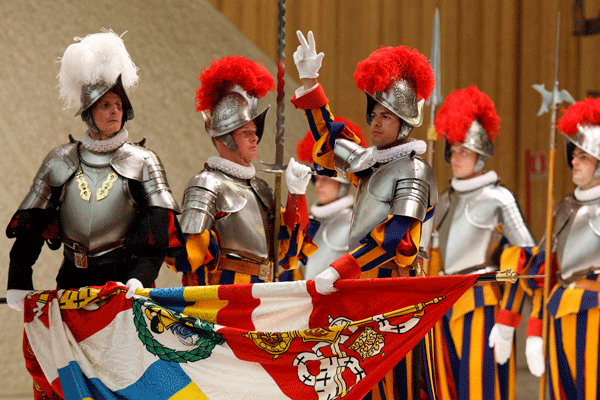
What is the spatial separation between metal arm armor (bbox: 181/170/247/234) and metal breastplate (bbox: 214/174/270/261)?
0.11 feet

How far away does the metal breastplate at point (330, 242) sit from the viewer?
4.52 m

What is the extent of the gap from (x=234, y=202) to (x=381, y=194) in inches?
23.7

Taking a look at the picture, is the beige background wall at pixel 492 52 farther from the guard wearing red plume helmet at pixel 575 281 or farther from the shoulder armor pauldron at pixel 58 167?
the shoulder armor pauldron at pixel 58 167

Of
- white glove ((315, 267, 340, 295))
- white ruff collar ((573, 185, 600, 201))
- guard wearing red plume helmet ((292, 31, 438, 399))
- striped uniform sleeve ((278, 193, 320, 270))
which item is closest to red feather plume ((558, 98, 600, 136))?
white ruff collar ((573, 185, 600, 201))

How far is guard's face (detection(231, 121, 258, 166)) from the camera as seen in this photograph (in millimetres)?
3186

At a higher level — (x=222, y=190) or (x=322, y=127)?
(x=322, y=127)

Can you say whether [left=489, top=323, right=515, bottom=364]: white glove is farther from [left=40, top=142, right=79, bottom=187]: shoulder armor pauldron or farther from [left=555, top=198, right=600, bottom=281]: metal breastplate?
[left=40, top=142, right=79, bottom=187]: shoulder armor pauldron

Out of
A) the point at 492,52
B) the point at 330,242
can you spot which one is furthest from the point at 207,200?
the point at 492,52

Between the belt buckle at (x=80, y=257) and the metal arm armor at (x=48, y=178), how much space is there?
7.3 inches

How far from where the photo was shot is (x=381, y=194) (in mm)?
2898

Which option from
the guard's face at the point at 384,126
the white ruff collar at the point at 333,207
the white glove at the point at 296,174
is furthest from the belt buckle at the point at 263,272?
the white ruff collar at the point at 333,207

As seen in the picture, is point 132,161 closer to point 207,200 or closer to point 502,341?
point 207,200

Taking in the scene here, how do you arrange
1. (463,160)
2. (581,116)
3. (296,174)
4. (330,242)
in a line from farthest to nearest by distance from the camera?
(330,242) → (463,160) → (581,116) → (296,174)

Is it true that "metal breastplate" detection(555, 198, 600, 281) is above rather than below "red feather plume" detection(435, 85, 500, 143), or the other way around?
below
